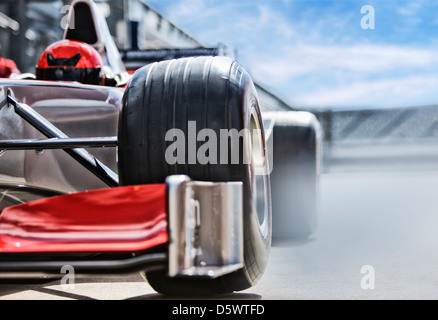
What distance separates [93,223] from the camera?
75.3 inches

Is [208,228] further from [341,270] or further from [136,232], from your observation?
[341,270]

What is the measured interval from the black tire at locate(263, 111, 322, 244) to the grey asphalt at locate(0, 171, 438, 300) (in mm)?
213

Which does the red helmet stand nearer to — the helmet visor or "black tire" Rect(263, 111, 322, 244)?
the helmet visor

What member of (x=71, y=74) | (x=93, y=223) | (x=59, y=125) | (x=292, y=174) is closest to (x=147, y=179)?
(x=93, y=223)

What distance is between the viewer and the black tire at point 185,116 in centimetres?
221

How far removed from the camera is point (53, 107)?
3.02 m

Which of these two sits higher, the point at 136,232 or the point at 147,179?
the point at 147,179

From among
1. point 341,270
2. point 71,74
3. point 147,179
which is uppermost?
point 71,74

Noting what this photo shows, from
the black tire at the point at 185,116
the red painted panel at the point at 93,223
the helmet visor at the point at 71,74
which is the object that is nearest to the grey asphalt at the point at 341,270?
the red painted panel at the point at 93,223

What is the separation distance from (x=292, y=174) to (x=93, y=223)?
9.39 feet

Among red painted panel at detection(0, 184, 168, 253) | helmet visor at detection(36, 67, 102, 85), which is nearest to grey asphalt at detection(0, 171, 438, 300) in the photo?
red painted panel at detection(0, 184, 168, 253)

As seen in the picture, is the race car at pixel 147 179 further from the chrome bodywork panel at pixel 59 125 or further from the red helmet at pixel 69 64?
the red helmet at pixel 69 64

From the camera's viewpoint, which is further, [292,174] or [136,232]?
[292,174]
